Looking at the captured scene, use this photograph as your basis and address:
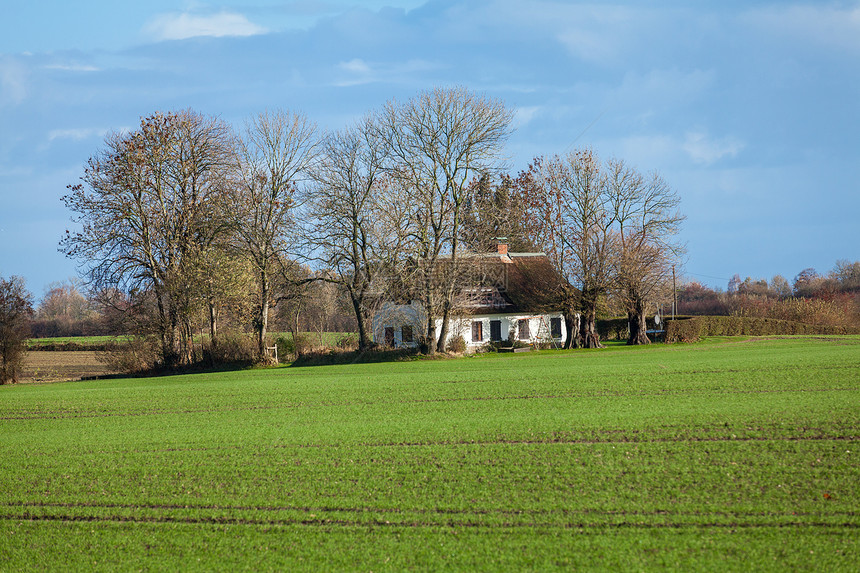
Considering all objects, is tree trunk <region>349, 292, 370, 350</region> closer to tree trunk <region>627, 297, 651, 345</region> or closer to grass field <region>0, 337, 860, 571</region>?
tree trunk <region>627, 297, 651, 345</region>

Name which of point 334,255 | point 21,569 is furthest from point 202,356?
point 21,569

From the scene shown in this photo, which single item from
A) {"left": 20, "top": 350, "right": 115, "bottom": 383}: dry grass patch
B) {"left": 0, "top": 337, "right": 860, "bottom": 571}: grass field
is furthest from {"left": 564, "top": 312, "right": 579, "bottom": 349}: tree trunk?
{"left": 0, "top": 337, "right": 860, "bottom": 571}: grass field

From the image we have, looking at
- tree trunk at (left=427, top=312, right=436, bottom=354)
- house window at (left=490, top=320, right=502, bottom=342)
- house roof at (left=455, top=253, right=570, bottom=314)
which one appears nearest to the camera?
tree trunk at (left=427, top=312, right=436, bottom=354)

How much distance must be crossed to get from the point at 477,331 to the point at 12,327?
26.5 meters

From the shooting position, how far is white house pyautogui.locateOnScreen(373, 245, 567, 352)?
38844 mm

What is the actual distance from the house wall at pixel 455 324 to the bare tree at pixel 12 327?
17.8 metres

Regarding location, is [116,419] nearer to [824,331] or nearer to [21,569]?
[21,569]

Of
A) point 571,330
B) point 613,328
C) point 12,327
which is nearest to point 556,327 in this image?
point 571,330

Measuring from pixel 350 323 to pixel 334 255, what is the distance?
19329 mm

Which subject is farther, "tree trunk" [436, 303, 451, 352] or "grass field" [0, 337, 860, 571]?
"tree trunk" [436, 303, 451, 352]

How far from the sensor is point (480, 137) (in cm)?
3872

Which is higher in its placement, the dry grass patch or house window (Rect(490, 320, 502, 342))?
house window (Rect(490, 320, 502, 342))

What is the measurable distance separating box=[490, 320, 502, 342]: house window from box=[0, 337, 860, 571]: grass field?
97.8 ft

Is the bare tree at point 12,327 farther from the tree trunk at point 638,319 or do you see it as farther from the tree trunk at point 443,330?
the tree trunk at point 638,319
